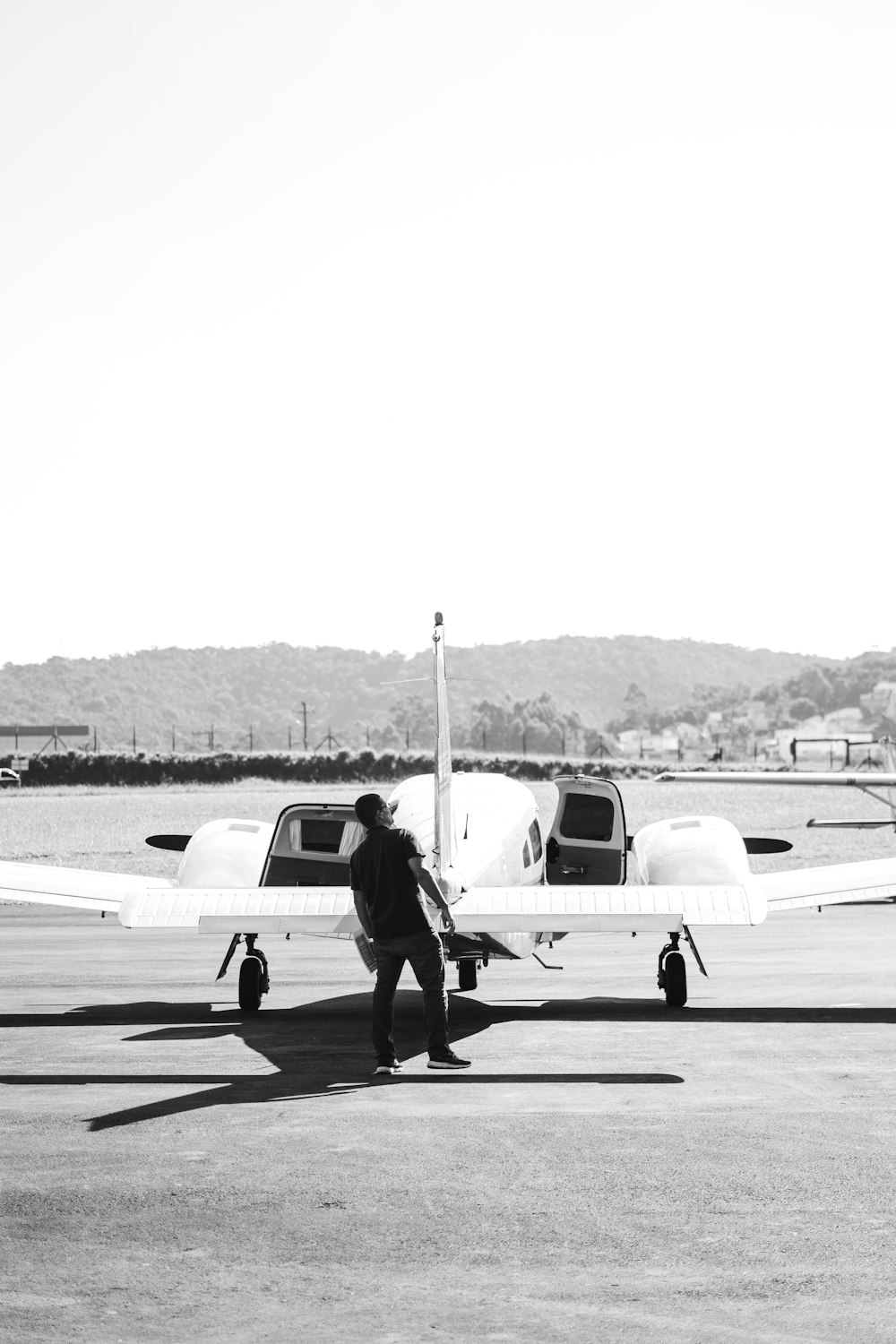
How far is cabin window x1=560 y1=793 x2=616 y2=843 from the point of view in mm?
16969

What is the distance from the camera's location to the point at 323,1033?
42.7ft

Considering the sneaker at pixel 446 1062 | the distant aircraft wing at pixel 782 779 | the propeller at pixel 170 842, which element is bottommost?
the sneaker at pixel 446 1062

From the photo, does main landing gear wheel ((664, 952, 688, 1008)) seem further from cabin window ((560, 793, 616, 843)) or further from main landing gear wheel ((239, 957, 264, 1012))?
main landing gear wheel ((239, 957, 264, 1012))

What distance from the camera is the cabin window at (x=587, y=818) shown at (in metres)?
17.0

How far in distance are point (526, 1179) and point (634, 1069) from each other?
326 centimetres

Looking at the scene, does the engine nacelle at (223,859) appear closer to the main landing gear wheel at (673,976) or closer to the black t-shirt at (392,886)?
the main landing gear wheel at (673,976)

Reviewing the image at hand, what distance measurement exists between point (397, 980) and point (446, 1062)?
67 centimetres

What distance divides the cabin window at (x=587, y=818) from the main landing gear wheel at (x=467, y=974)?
220cm

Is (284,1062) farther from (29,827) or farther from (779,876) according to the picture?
(29,827)

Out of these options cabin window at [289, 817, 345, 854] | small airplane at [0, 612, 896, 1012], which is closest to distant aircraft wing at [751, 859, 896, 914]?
small airplane at [0, 612, 896, 1012]

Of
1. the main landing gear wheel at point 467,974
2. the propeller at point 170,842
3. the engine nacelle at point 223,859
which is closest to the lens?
the main landing gear wheel at point 467,974

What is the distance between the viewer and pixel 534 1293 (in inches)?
241

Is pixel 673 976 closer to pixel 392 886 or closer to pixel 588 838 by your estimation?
pixel 588 838

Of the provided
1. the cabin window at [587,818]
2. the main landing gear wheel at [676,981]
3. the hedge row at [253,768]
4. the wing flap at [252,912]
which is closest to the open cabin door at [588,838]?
the cabin window at [587,818]
